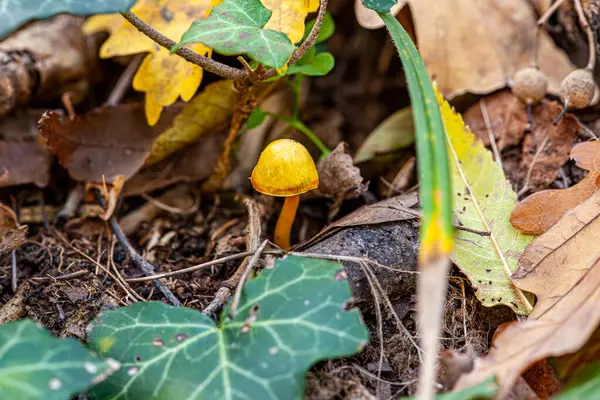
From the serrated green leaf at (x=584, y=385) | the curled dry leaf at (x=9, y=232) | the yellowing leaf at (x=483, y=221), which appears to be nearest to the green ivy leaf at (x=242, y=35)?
the yellowing leaf at (x=483, y=221)

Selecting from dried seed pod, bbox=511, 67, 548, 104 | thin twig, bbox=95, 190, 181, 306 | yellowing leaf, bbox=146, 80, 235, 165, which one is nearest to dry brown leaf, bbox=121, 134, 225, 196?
yellowing leaf, bbox=146, 80, 235, 165

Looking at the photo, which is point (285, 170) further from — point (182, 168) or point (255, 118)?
point (182, 168)

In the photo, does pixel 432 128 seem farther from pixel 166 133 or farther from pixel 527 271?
pixel 166 133

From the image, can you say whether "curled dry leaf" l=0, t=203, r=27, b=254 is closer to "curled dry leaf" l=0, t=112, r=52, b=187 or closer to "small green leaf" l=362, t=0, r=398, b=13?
"curled dry leaf" l=0, t=112, r=52, b=187

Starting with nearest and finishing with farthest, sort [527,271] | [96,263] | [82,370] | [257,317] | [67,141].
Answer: [82,370] < [257,317] < [527,271] < [96,263] < [67,141]

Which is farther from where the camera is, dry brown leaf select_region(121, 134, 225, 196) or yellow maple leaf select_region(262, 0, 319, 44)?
dry brown leaf select_region(121, 134, 225, 196)

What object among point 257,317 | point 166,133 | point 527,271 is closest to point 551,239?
point 527,271
